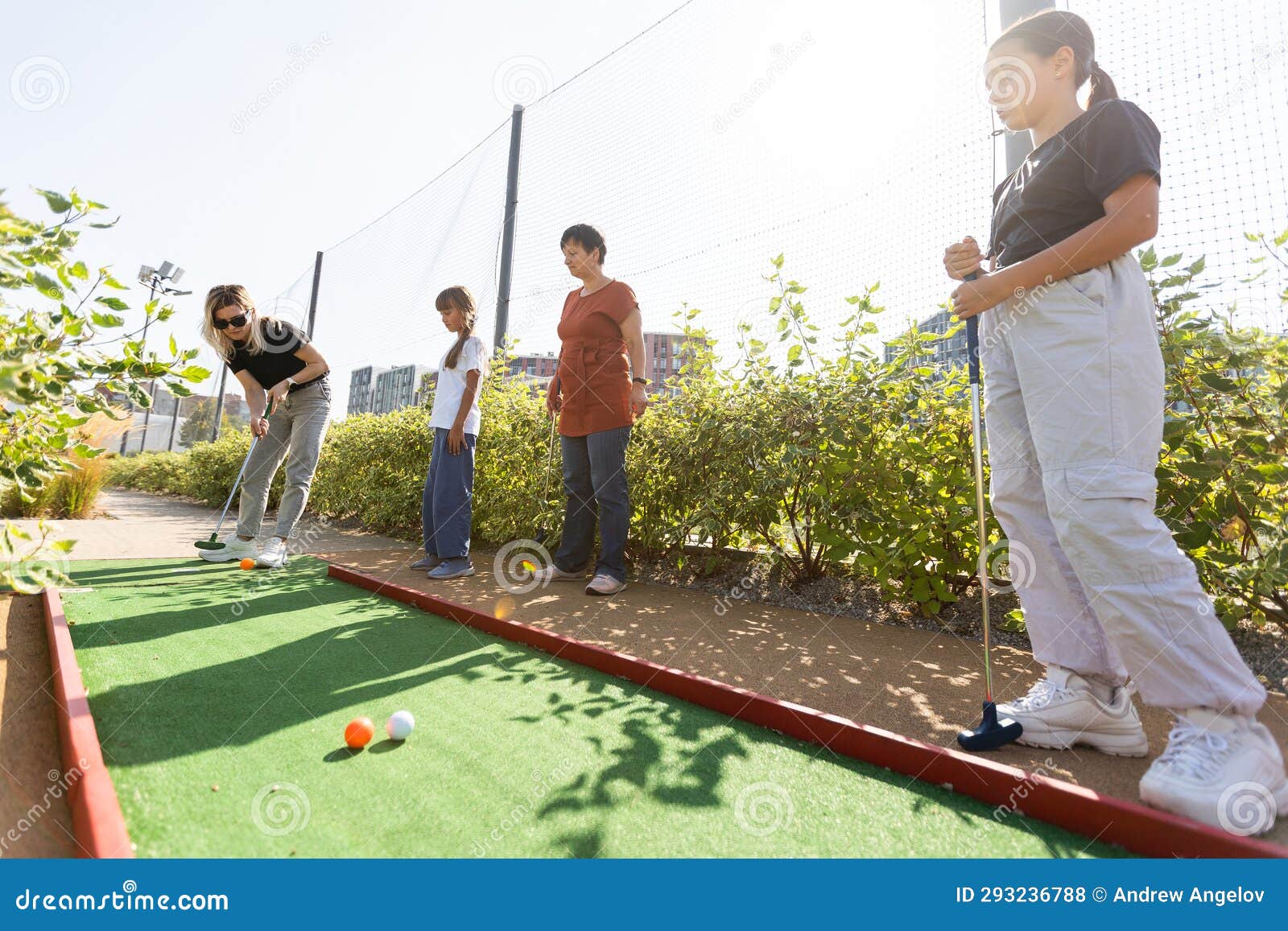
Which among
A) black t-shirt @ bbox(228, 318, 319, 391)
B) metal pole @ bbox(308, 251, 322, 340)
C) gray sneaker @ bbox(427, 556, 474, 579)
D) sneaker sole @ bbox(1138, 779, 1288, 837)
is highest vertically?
metal pole @ bbox(308, 251, 322, 340)

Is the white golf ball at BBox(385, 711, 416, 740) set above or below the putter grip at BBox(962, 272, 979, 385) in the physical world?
below

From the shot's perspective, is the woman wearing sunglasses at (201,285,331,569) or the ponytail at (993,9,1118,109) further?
the woman wearing sunglasses at (201,285,331,569)

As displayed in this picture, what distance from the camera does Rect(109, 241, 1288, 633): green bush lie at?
2086 mm

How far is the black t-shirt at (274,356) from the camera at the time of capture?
3.93m

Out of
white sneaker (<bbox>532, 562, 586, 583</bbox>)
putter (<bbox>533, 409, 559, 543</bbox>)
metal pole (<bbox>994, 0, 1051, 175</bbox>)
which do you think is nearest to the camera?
metal pole (<bbox>994, 0, 1051, 175</bbox>)

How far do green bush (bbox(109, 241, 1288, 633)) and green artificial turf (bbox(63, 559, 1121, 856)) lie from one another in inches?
57.3

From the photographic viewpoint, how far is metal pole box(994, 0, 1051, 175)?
256 cm

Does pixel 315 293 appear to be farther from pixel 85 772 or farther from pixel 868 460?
pixel 85 772

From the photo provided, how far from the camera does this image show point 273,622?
245 centimetres

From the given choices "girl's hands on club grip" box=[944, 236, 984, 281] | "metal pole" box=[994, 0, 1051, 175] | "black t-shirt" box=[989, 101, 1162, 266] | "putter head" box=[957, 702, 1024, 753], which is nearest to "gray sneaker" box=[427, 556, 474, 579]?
"putter head" box=[957, 702, 1024, 753]

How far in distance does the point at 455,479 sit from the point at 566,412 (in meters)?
0.81

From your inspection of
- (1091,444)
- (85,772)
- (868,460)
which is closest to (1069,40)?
(1091,444)

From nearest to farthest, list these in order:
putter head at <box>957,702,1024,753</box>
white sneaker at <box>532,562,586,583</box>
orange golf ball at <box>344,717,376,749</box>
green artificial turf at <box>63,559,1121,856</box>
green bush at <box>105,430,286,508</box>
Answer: green artificial turf at <box>63,559,1121,856</box>, orange golf ball at <box>344,717,376,749</box>, putter head at <box>957,702,1024,753</box>, white sneaker at <box>532,562,586,583</box>, green bush at <box>105,430,286,508</box>

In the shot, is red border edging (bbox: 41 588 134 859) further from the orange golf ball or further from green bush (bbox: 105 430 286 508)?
green bush (bbox: 105 430 286 508)
